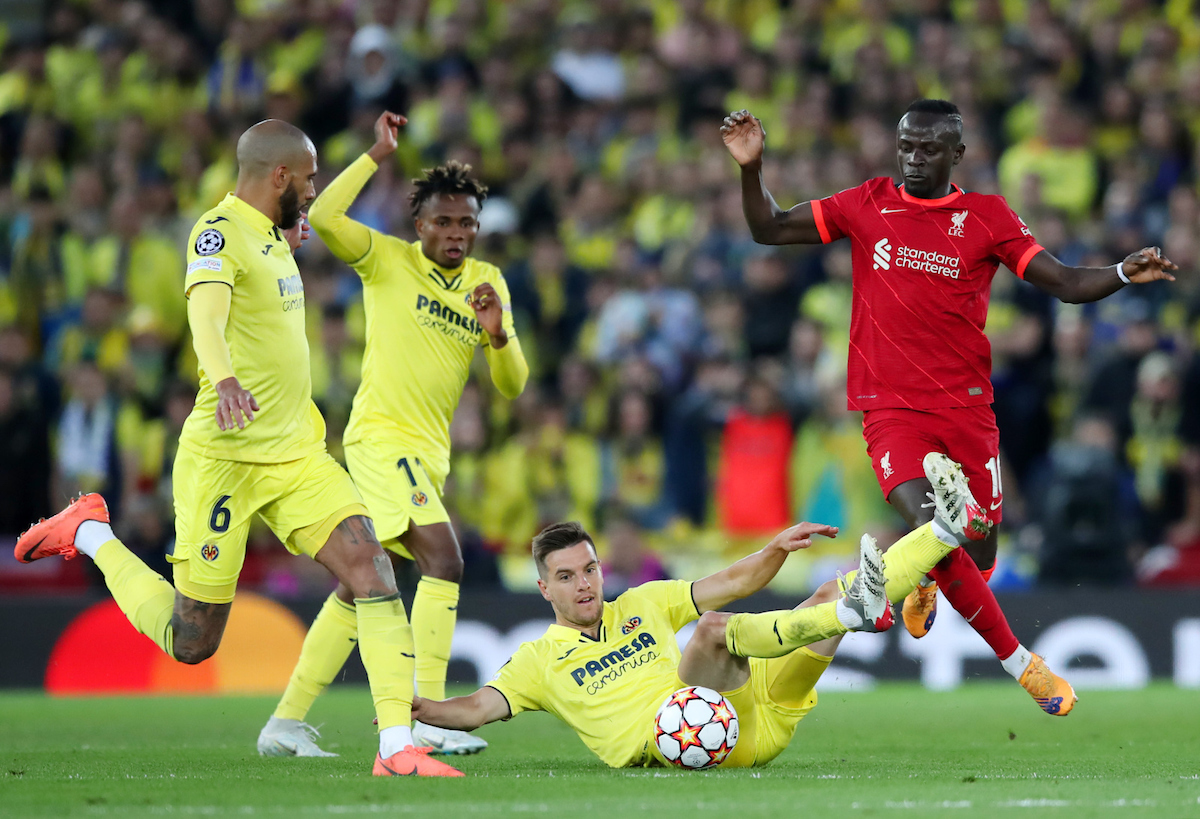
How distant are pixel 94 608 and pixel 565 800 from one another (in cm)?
760

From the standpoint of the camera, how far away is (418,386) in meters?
8.27

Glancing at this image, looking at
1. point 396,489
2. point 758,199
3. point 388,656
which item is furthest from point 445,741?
point 758,199

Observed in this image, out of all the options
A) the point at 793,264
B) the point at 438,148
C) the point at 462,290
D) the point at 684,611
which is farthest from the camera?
the point at 438,148

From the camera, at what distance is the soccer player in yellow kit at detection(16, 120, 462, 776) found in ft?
21.5

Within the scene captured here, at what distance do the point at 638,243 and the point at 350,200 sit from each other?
7.07m

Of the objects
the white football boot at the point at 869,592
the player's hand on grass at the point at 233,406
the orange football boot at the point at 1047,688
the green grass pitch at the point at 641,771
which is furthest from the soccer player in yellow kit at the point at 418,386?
the orange football boot at the point at 1047,688

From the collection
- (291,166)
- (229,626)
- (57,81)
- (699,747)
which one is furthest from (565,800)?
(57,81)

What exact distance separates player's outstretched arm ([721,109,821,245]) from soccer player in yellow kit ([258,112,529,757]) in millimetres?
1354

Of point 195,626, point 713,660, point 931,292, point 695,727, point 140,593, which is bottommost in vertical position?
point 695,727

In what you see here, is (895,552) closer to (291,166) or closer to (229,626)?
(291,166)

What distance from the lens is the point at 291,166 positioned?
6.88 m

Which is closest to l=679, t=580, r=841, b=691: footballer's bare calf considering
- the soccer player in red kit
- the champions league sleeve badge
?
the soccer player in red kit

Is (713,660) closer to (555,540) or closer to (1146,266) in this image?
(555,540)

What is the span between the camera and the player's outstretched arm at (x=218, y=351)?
6047mm
